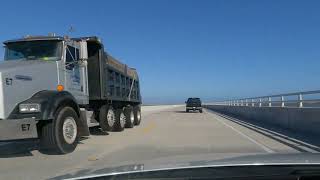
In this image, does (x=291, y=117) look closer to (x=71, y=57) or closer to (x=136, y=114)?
(x=136, y=114)

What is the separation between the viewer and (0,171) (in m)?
11.2

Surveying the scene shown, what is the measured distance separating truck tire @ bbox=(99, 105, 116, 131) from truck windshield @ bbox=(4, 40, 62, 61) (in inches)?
159

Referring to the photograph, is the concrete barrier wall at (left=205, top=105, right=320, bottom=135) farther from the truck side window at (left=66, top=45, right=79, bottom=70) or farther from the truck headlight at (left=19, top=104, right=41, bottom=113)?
the truck headlight at (left=19, top=104, right=41, bottom=113)

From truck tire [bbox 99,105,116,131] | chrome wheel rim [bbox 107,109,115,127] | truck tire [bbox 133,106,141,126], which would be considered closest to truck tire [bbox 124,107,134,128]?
truck tire [bbox 133,106,141,126]

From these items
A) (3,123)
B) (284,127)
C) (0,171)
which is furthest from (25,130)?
(284,127)

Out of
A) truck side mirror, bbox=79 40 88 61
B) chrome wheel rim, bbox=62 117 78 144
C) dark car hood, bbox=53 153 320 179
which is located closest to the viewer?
dark car hood, bbox=53 153 320 179

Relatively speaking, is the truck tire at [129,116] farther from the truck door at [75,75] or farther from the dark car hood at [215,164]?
the dark car hood at [215,164]

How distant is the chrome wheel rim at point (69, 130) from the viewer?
13719 mm

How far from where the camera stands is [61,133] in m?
13.4

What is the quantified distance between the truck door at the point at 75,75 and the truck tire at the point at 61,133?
47.5 inches

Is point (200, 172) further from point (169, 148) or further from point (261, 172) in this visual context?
point (169, 148)

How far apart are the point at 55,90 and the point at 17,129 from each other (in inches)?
93.9

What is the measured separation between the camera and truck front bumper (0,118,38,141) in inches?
474

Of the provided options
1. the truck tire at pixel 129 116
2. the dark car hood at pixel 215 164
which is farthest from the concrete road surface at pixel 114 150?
the dark car hood at pixel 215 164
